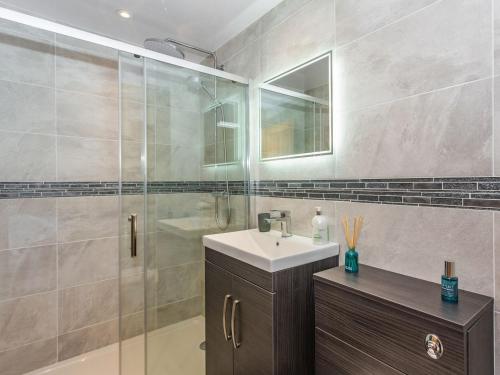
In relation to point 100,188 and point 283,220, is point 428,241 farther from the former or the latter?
point 100,188

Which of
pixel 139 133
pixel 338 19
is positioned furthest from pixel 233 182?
pixel 338 19

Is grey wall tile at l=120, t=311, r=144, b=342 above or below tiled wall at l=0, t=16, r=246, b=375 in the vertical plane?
below

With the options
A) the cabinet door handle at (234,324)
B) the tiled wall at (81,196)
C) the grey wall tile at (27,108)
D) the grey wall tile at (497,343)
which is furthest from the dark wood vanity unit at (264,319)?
the grey wall tile at (27,108)

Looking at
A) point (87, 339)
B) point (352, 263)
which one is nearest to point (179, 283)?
point (87, 339)

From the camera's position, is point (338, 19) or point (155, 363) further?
point (155, 363)

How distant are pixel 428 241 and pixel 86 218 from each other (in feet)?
7.09

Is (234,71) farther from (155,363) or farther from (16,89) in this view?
(155,363)

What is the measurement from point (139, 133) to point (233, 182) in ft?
2.33

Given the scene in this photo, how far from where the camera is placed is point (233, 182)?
1.91 meters

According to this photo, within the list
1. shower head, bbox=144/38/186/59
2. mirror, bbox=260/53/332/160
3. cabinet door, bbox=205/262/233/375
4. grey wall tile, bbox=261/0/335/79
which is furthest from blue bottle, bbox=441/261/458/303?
shower head, bbox=144/38/186/59

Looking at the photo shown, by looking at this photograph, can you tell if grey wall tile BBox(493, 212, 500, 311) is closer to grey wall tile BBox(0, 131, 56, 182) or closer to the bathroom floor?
the bathroom floor

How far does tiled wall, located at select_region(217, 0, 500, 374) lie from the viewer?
33.9 inches

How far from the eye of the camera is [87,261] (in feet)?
6.42

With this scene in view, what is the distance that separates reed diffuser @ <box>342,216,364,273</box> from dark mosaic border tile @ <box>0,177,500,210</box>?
0.11 meters
